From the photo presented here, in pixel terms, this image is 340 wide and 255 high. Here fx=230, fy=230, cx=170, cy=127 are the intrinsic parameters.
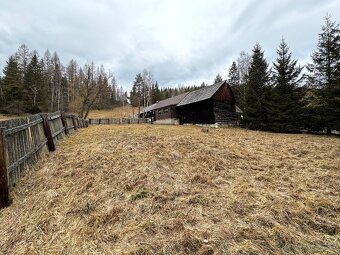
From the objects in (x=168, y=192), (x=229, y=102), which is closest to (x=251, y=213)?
(x=168, y=192)

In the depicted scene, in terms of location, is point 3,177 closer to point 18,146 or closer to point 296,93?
point 18,146

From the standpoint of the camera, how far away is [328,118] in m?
20.3

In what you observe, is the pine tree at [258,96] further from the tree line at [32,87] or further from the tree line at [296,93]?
the tree line at [32,87]

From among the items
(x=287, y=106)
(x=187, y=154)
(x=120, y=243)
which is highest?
(x=287, y=106)

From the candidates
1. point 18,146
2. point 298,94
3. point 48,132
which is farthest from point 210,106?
point 18,146

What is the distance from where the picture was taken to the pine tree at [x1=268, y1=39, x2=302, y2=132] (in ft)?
74.6

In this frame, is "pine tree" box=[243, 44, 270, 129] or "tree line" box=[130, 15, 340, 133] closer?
"tree line" box=[130, 15, 340, 133]

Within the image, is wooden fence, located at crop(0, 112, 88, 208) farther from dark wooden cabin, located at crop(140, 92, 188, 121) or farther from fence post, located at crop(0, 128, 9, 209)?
dark wooden cabin, located at crop(140, 92, 188, 121)

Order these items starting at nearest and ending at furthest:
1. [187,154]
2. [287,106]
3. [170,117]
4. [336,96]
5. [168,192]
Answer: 1. [168,192]
2. [187,154]
3. [336,96]
4. [287,106]
5. [170,117]

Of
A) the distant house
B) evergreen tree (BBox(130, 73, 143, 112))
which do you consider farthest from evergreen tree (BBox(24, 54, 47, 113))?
the distant house

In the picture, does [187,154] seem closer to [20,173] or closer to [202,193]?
Answer: [202,193]

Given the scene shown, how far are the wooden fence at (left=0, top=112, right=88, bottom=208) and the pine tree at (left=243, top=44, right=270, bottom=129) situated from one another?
901 inches

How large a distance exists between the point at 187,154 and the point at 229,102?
80.5 feet

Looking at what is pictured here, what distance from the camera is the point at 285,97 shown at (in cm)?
2330
